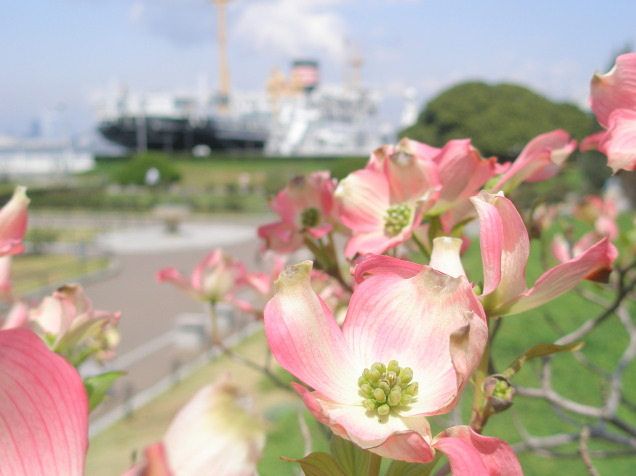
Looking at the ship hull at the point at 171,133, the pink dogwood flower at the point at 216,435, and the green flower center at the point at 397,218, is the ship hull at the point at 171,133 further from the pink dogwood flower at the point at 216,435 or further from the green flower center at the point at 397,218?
the pink dogwood flower at the point at 216,435

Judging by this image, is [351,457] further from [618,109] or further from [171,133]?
[171,133]

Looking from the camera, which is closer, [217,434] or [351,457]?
[217,434]

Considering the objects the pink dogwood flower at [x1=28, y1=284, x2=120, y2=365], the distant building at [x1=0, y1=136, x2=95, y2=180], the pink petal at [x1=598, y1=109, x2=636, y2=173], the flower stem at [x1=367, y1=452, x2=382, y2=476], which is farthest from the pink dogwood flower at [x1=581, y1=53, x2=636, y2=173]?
the distant building at [x1=0, y1=136, x2=95, y2=180]

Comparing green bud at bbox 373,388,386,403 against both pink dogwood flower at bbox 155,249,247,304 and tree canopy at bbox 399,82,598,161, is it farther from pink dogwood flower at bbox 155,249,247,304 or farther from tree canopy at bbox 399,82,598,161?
tree canopy at bbox 399,82,598,161

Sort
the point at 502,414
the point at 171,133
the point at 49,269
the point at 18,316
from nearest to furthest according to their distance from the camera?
the point at 18,316, the point at 502,414, the point at 49,269, the point at 171,133

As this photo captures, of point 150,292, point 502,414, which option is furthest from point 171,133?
point 502,414

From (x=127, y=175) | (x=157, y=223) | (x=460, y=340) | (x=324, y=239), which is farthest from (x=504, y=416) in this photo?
(x=127, y=175)

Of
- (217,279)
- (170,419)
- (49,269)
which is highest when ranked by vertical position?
(217,279)
